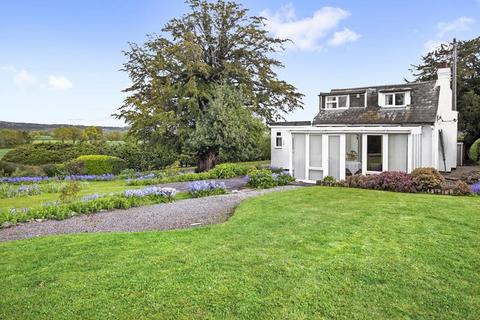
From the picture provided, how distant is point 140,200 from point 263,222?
5.08 metres

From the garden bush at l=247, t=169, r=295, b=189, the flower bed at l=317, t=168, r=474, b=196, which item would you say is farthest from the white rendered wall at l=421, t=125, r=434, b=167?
the garden bush at l=247, t=169, r=295, b=189

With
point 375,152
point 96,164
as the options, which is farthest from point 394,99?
point 96,164

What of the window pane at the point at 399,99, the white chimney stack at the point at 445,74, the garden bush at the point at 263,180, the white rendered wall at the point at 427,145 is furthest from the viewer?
the window pane at the point at 399,99

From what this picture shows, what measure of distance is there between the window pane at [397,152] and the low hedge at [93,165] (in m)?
17.5

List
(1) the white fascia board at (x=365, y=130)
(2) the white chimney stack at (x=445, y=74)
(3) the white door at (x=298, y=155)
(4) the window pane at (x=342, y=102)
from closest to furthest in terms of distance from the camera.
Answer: (1) the white fascia board at (x=365, y=130) < (3) the white door at (x=298, y=155) < (2) the white chimney stack at (x=445, y=74) < (4) the window pane at (x=342, y=102)

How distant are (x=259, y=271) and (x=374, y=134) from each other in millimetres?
13317

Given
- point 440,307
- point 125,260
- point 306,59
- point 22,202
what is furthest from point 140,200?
point 306,59

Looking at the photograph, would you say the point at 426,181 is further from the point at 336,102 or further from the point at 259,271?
the point at 336,102

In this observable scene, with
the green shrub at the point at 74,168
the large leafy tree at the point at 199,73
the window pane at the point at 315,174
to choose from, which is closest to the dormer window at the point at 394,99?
the large leafy tree at the point at 199,73

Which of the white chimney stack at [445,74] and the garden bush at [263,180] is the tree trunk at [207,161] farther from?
the white chimney stack at [445,74]

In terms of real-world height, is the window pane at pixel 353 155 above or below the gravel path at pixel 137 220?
above

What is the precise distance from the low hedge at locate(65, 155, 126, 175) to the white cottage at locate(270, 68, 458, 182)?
1112 cm

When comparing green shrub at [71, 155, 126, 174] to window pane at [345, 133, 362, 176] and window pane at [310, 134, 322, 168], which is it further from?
window pane at [345, 133, 362, 176]

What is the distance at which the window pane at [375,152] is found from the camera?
17.0 m
